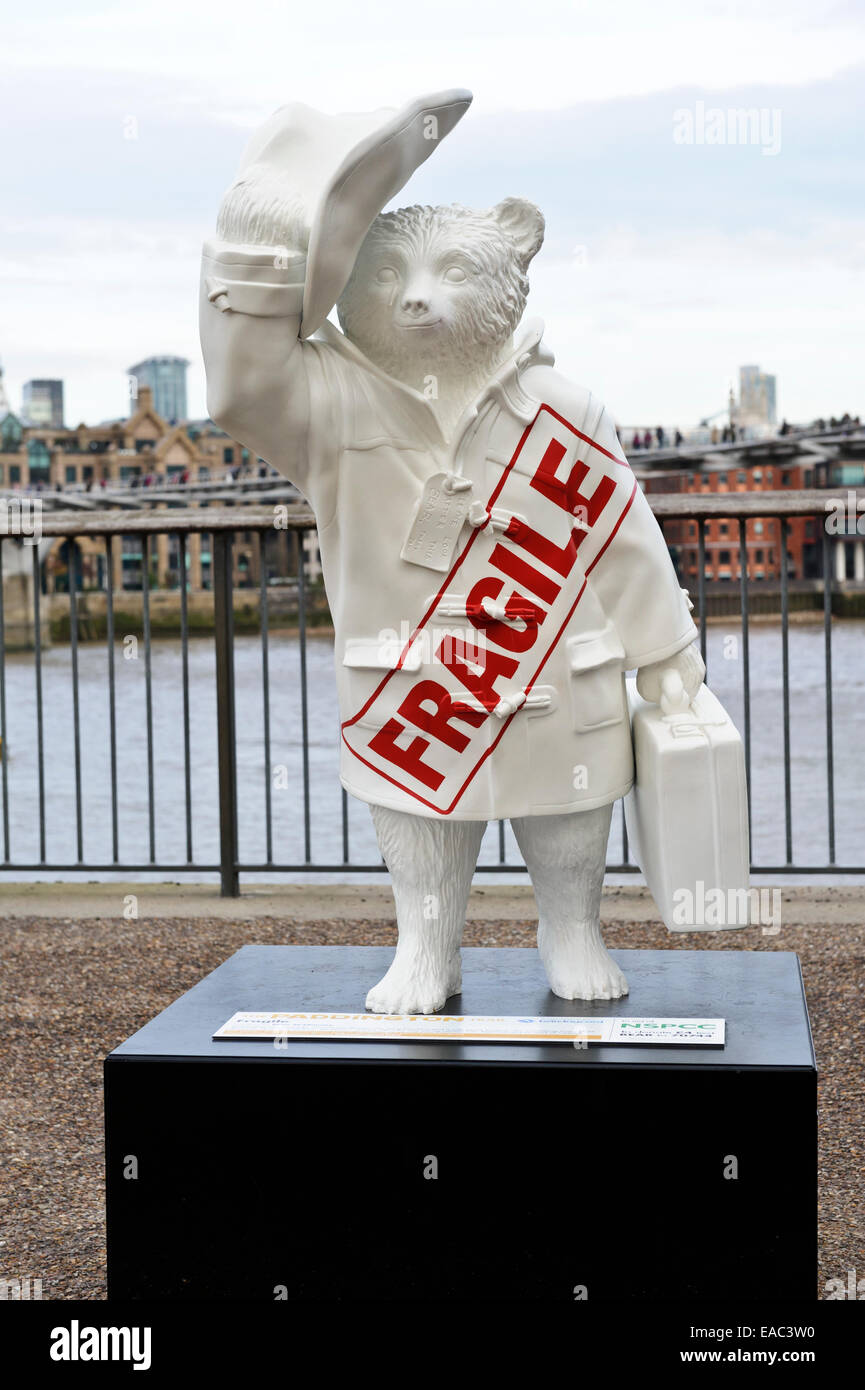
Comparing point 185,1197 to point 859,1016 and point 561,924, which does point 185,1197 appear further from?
point 859,1016

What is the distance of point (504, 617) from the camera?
245 cm

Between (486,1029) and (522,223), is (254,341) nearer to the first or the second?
(522,223)

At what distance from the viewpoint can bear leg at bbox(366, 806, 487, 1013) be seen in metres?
2.53

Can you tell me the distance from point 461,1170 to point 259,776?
21.6 feet

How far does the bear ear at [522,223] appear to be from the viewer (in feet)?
8.01

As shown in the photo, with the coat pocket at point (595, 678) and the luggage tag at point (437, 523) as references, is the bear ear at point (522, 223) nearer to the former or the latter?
the luggage tag at point (437, 523)

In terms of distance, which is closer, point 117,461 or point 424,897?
point 424,897

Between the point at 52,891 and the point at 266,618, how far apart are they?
1.19m

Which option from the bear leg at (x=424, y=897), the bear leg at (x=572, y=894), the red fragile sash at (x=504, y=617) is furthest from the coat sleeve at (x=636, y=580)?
the bear leg at (x=424, y=897)

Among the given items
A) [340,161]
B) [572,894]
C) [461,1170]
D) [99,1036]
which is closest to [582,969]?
[572,894]

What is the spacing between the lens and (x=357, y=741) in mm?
2553

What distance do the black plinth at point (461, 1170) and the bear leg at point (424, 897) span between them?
207 millimetres

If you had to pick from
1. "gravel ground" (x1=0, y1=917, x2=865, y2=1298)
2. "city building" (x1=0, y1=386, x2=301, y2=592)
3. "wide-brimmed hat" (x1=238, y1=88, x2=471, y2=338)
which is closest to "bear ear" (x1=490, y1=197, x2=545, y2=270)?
"wide-brimmed hat" (x1=238, y1=88, x2=471, y2=338)
